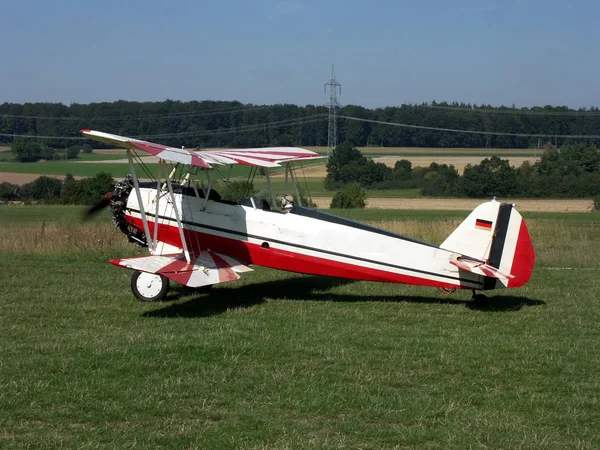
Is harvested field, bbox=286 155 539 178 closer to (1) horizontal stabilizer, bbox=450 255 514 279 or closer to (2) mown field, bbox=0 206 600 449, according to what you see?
(2) mown field, bbox=0 206 600 449

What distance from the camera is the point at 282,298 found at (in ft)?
35.0

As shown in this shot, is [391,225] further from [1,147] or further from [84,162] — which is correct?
[1,147]

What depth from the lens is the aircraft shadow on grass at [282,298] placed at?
378 inches

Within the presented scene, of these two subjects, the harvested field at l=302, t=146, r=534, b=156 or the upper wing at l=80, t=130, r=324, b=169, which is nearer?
the upper wing at l=80, t=130, r=324, b=169

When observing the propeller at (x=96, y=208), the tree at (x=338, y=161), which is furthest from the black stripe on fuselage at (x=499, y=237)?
the tree at (x=338, y=161)

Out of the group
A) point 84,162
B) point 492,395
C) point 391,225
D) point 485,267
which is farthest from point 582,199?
point 492,395

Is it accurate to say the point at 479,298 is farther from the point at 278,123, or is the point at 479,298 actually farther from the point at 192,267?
the point at 278,123

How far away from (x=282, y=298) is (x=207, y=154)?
7.57 ft

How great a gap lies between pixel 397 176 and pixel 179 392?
50257mm

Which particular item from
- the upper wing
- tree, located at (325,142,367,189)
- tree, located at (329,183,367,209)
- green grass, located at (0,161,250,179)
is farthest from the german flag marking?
tree, located at (325,142,367,189)

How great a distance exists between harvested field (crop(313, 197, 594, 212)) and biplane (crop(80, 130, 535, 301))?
28201 millimetres

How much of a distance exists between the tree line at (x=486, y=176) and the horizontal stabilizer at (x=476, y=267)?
38619mm

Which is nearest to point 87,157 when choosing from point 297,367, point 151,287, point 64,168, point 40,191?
point 64,168

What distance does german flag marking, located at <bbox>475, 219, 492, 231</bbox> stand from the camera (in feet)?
30.9
